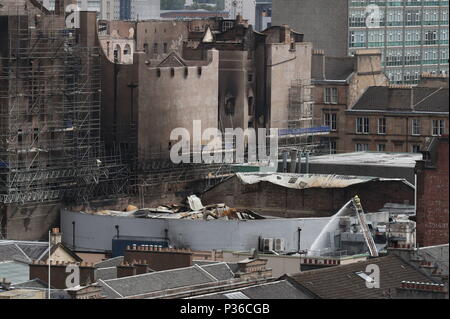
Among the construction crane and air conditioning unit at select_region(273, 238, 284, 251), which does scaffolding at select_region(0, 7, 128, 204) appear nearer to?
air conditioning unit at select_region(273, 238, 284, 251)

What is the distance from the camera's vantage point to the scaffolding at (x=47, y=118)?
Result: 110 m

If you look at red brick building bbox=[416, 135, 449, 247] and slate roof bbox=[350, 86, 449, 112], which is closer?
red brick building bbox=[416, 135, 449, 247]

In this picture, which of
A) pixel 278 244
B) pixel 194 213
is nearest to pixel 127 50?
pixel 194 213

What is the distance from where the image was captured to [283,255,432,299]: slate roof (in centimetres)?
7094

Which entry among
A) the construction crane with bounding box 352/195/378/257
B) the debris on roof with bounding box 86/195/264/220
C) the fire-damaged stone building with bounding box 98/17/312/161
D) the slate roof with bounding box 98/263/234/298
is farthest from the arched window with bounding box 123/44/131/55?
the slate roof with bounding box 98/263/234/298

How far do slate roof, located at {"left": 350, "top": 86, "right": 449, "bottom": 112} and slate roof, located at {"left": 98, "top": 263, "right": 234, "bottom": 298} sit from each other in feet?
207

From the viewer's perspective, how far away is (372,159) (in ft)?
413

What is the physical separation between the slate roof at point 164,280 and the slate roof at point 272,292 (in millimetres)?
4872

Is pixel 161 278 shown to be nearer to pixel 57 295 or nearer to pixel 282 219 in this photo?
pixel 57 295

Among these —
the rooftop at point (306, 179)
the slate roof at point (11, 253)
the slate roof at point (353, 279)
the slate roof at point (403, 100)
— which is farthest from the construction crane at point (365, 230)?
the slate roof at point (403, 100)

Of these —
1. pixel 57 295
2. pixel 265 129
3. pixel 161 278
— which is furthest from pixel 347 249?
pixel 265 129

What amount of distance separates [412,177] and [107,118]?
17.5 metres

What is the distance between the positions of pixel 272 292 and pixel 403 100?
76.8m

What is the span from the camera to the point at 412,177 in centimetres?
11644
